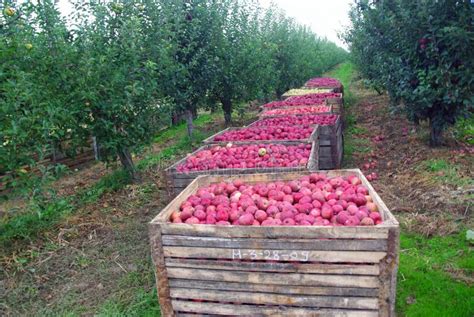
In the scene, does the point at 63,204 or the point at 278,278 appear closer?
the point at 278,278

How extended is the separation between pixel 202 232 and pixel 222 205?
42 centimetres

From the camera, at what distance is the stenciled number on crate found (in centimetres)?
233

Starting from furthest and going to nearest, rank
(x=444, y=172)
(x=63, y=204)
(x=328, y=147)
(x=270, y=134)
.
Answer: (x=328, y=147) < (x=444, y=172) < (x=270, y=134) < (x=63, y=204)

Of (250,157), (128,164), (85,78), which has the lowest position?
(128,164)

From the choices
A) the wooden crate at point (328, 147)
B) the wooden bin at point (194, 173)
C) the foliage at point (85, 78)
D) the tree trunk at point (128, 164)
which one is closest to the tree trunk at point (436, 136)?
the wooden crate at point (328, 147)

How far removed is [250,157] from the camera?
4.57 m

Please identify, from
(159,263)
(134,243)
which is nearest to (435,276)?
(159,263)

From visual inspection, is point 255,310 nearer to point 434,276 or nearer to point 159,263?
point 159,263

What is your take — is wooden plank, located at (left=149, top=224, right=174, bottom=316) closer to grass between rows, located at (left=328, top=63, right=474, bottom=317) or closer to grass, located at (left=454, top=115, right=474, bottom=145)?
grass between rows, located at (left=328, top=63, right=474, bottom=317)

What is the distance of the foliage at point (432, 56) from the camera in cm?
629

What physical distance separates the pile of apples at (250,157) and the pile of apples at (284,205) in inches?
33.2

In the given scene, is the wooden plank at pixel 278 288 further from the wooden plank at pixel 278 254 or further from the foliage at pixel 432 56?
the foliage at pixel 432 56

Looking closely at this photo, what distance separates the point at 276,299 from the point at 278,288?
3.0 inches

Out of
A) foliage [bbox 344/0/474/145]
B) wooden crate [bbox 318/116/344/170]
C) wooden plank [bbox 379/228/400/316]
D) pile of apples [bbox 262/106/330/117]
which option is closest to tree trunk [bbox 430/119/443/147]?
foliage [bbox 344/0/474/145]
